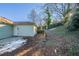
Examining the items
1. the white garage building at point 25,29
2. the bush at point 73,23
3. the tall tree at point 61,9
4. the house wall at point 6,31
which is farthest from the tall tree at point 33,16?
the bush at point 73,23

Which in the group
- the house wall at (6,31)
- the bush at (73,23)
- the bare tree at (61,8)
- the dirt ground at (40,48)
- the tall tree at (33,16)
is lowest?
the dirt ground at (40,48)

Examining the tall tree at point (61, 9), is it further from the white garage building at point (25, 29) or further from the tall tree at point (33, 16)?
the white garage building at point (25, 29)

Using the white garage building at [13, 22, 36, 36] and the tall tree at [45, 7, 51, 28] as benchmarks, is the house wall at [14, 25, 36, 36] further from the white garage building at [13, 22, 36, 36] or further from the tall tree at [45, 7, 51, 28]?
the tall tree at [45, 7, 51, 28]

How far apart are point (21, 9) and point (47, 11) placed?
1.11ft

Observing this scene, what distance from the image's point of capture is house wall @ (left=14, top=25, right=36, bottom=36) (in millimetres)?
2412

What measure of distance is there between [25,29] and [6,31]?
244 mm

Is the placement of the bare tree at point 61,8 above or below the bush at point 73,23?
above

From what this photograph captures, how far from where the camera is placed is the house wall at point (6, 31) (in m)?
2.40

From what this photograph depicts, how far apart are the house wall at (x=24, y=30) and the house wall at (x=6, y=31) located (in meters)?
0.06

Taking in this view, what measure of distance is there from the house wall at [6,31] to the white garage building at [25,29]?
2.3 inches

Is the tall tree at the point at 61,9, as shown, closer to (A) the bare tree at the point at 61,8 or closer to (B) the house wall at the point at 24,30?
(A) the bare tree at the point at 61,8

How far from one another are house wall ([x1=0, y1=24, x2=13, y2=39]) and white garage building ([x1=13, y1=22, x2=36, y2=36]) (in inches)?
2.3

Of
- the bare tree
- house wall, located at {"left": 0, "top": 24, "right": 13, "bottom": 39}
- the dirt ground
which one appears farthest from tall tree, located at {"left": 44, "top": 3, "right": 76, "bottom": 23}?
house wall, located at {"left": 0, "top": 24, "right": 13, "bottom": 39}

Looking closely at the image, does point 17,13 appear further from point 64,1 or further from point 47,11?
point 64,1
